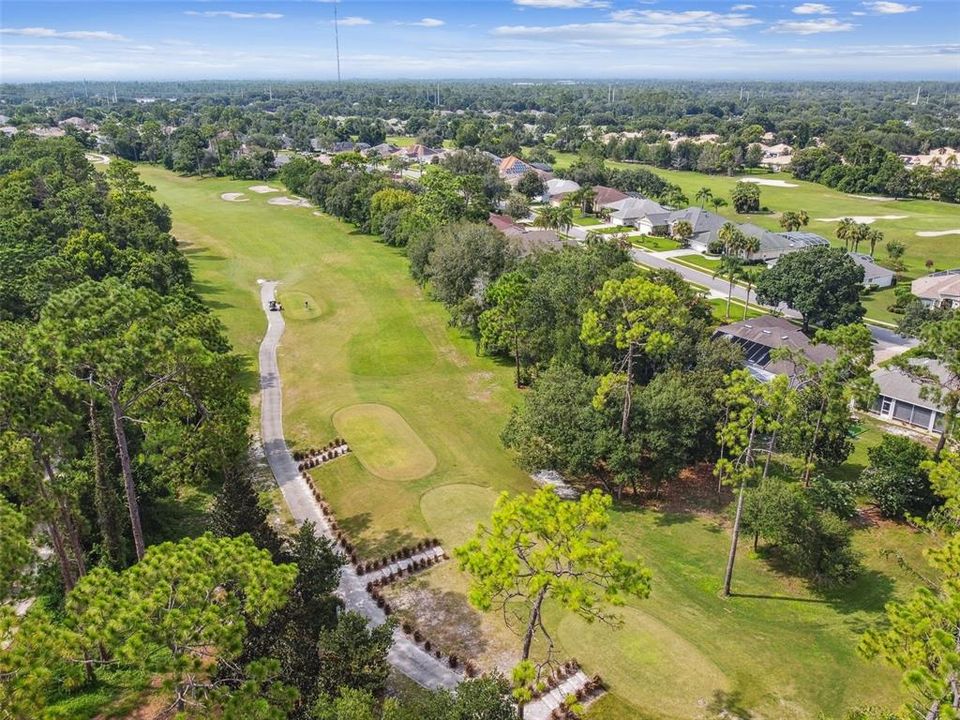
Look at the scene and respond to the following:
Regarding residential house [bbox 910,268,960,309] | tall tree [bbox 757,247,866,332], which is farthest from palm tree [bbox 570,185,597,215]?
residential house [bbox 910,268,960,309]

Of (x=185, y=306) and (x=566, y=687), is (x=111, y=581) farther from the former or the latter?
(x=185, y=306)

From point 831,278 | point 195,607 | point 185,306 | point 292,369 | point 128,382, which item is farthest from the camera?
point 831,278

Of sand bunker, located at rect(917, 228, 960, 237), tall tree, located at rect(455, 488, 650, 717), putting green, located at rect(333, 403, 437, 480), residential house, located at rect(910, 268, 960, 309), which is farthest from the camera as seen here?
sand bunker, located at rect(917, 228, 960, 237)

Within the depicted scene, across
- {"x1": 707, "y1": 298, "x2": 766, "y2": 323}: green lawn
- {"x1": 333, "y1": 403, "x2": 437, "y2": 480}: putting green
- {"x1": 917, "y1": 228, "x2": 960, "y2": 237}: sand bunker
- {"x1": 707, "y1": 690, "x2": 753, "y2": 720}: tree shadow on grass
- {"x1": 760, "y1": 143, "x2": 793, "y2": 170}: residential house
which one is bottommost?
{"x1": 333, "y1": 403, "x2": 437, "y2": 480}: putting green

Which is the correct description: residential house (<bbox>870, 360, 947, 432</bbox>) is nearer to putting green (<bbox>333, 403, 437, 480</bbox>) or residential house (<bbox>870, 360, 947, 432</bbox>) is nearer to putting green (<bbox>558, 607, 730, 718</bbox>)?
putting green (<bbox>558, 607, 730, 718</bbox>)

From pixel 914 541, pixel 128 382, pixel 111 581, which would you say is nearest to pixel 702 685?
pixel 914 541

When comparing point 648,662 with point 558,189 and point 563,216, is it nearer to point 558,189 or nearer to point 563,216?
point 563,216

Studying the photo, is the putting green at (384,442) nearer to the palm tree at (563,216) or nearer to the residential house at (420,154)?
the palm tree at (563,216)

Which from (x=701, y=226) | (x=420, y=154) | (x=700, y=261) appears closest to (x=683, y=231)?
(x=701, y=226)
